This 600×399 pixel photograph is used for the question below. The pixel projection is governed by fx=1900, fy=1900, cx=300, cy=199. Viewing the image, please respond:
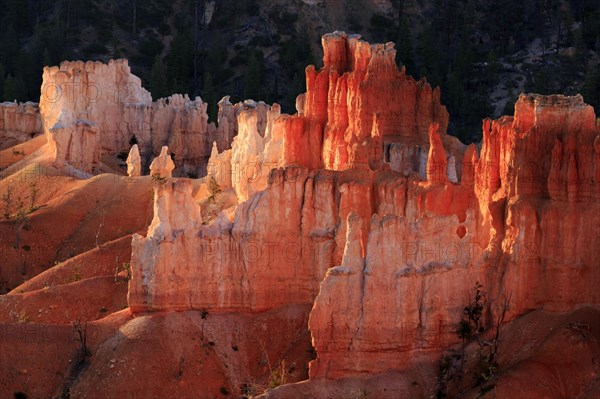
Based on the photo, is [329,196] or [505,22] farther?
[505,22]

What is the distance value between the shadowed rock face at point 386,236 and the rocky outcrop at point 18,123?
143 ft

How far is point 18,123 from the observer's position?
125m

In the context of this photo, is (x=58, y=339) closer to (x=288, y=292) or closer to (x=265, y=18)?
(x=288, y=292)

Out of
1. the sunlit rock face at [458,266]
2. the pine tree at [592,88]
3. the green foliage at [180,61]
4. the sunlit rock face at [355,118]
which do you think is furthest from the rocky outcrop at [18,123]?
the sunlit rock face at [458,266]

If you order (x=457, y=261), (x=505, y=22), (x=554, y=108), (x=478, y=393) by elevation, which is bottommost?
(x=478, y=393)

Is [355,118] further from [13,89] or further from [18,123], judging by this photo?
[13,89]

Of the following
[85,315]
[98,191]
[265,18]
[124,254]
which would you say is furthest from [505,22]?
[85,315]

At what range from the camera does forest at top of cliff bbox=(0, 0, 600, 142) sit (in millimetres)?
136750

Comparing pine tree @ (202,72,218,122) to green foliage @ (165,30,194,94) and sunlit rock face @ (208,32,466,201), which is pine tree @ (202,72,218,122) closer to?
green foliage @ (165,30,194,94)

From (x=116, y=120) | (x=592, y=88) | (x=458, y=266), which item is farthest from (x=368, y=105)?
(x=592, y=88)

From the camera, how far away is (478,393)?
6378 cm

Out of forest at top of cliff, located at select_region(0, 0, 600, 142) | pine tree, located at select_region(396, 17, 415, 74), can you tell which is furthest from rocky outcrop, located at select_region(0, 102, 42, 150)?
Result: pine tree, located at select_region(396, 17, 415, 74)

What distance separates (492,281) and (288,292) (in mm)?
10903

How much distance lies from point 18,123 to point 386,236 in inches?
2465
